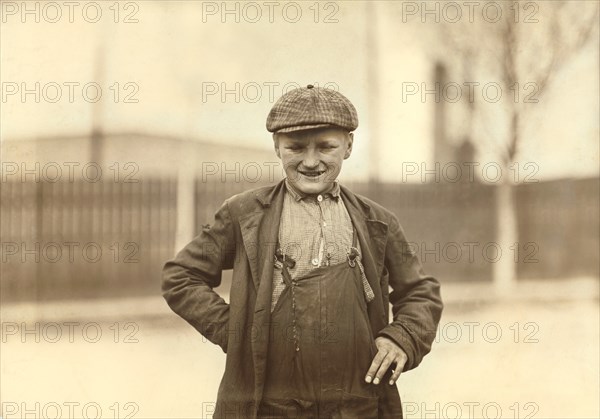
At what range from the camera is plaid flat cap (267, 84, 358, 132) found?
2242mm

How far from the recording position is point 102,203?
3.76 m

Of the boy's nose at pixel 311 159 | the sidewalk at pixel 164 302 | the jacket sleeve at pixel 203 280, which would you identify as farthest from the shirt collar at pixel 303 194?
the sidewalk at pixel 164 302

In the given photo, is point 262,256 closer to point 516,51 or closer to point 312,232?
point 312,232

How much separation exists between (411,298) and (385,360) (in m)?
0.24

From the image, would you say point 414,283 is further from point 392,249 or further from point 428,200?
point 428,200

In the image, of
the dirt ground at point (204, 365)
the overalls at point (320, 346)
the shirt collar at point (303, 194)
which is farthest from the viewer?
the dirt ground at point (204, 365)

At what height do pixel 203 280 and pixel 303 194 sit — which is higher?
pixel 303 194

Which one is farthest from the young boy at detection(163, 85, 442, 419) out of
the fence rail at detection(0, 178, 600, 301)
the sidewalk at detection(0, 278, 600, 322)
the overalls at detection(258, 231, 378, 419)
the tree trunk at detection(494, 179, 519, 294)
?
the tree trunk at detection(494, 179, 519, 294)

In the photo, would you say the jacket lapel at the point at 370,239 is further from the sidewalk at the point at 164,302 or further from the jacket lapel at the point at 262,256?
the sidewalk at the point at 164,302

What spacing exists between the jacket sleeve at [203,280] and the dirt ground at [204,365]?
141cm

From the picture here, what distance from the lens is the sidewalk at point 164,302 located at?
3662 millimetres

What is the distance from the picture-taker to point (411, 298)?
2432 millimetres

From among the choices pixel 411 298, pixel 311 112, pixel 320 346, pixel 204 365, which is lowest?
pixel 204 365

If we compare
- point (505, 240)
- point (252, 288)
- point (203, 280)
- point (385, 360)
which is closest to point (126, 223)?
point (203, 280)
